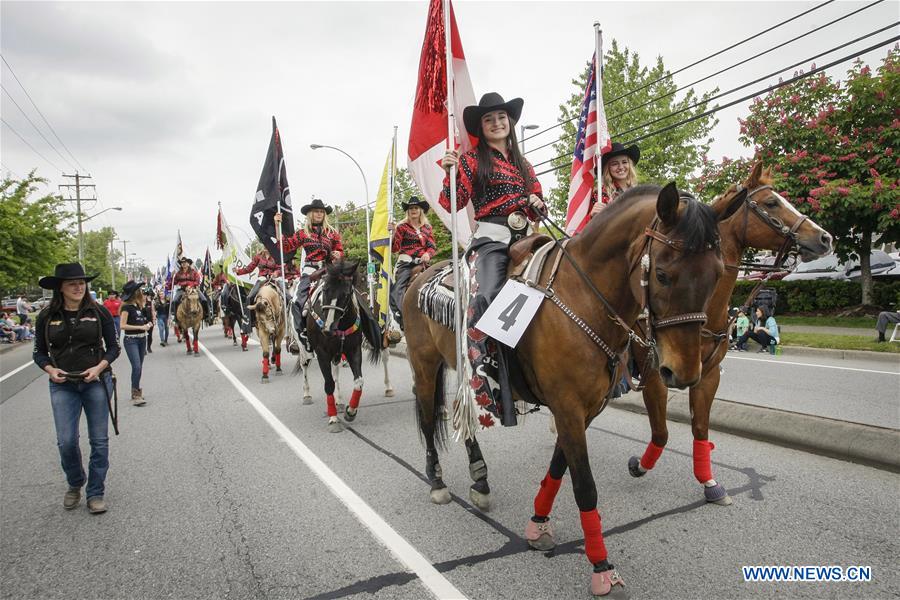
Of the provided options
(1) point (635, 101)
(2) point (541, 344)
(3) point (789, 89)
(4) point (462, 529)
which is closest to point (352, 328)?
(4) point (462, 529)

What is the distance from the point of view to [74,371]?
4.59m

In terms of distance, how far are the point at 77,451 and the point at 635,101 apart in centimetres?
2205

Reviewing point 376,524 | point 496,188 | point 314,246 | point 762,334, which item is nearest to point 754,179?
point 496,188

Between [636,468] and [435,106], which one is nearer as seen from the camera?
[435,106]

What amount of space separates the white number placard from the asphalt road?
57.1 inches

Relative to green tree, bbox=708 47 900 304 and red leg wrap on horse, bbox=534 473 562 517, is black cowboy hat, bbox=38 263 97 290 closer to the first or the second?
red leg wrap on horse, bbox=534 473 562 517

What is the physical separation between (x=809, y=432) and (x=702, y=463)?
5.43 feet

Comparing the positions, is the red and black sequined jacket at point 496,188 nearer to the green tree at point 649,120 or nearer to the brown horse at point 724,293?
the brown horse at point 724,293

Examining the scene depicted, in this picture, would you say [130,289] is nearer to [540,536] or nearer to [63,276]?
[63,276]

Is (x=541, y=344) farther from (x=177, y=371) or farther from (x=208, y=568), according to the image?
(x=177, y=371)

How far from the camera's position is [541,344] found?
321cm

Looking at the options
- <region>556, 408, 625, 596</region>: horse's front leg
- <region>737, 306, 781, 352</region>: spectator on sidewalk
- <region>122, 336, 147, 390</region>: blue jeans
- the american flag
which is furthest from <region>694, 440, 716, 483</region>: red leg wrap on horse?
<region>737, 306, 781, 352</region>: spectator on sidewalk

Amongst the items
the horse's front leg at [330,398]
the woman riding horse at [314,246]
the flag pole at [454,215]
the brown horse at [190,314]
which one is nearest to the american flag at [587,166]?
the flag pole at [454,215]

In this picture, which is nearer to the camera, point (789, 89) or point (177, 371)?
point (177, 371)
